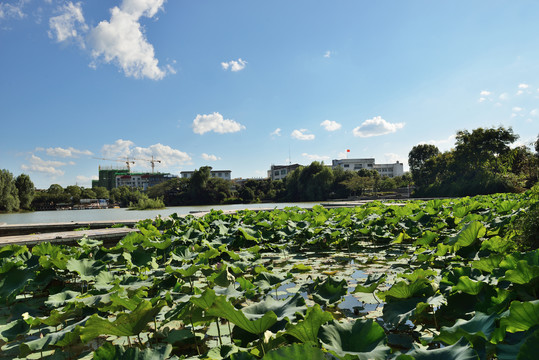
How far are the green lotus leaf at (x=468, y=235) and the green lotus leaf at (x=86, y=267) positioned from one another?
2668 millimetres

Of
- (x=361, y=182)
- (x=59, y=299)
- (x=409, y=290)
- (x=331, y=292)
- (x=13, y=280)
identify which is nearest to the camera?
(x=409, y=290)

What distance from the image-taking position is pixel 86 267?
2.37 metres

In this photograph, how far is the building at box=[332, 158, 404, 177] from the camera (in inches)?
2788

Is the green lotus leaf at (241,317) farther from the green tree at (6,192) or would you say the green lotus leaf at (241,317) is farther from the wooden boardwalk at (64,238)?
the green tree at (6,192)

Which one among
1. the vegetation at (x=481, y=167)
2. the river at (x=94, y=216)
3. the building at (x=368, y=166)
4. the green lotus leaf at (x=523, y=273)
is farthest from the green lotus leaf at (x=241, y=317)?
the building at (x=368, y=166)

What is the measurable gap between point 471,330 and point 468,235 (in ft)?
5.13

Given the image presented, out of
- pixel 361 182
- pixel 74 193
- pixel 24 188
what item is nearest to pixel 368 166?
pixel 361 182

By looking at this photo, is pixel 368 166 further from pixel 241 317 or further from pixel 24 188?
pixel 241 317

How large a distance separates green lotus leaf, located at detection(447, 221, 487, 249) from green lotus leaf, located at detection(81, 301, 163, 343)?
2.10 metres

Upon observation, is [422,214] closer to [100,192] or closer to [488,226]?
[488,226]

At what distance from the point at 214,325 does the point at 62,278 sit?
188cm

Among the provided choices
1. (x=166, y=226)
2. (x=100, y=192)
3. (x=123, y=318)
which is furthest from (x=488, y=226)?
(x=100, y=192)

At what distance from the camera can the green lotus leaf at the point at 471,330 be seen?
0.88m

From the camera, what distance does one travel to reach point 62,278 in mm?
2797
